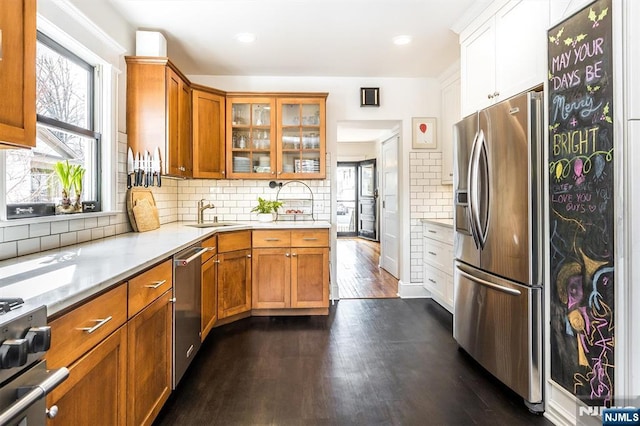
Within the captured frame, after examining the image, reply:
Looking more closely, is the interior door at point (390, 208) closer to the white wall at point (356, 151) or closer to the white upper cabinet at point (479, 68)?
the white upper cabinet at point (479, 68)

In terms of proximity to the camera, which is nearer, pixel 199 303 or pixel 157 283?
pixel 157 283

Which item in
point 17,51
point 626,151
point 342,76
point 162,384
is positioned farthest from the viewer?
point 342,76

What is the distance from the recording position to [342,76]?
414 cm

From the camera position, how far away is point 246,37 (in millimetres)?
3127

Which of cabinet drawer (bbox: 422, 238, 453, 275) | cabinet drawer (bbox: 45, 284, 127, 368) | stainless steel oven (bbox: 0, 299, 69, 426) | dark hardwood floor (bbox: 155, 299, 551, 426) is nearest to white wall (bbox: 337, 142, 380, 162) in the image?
cabinet drawer (bbox: 422, 238, 453, 275)

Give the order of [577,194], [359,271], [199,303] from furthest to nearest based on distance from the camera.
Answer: [359,271] < [199,303] < [577,194]

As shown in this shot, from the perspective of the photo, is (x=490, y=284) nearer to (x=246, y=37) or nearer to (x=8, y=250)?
(x=8, y=250)

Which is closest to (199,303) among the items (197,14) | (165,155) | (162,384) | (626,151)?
(162,384)

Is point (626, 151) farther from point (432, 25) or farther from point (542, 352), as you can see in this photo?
point (432, 25)

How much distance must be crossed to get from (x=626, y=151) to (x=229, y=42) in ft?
9.98

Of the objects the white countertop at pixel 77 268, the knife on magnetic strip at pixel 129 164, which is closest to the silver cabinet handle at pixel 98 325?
the white countertop at pixel 77 268

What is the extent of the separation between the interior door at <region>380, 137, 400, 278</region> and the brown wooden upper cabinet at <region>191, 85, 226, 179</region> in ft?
7.57

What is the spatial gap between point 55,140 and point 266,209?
2.08 meters

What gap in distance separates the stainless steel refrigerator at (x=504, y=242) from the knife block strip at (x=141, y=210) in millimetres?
2532
